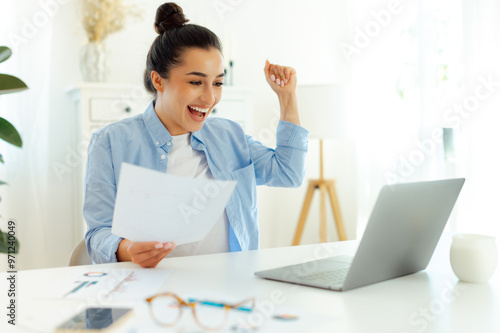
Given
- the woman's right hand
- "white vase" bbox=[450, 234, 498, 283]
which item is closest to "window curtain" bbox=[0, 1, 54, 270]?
the woman's right hand

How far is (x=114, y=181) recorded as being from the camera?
5.09 feet

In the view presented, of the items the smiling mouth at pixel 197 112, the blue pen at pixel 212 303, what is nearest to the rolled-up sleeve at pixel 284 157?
the smiling mouth at pixel 197 112

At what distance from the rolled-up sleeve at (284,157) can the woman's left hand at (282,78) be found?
11 cm

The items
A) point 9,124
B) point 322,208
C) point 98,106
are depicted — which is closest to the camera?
point 9,124

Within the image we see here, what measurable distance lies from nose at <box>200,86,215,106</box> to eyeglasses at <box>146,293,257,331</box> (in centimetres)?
82

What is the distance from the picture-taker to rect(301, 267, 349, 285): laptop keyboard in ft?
3.49

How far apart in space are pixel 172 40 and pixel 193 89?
172 millimetres

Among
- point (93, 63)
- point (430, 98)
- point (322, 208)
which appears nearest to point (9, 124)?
point (93, 63)

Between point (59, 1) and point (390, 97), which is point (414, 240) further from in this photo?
point (59, 1)

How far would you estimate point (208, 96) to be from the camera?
1654 mm

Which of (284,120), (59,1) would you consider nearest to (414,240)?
(284,120)

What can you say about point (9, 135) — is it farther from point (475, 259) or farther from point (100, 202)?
point (475, 259)

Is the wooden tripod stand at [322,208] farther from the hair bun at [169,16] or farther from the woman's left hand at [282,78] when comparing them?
the hair bun at [169,16]

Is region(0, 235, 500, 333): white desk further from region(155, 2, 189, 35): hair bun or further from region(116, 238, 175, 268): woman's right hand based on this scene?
region(155, 2, 189, 35): hair bun
